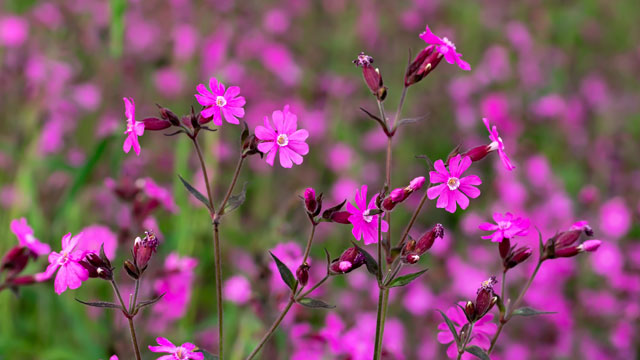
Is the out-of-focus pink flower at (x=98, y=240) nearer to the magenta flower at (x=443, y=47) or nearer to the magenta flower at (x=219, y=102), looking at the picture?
the magenta flower at (x=219, y=102)

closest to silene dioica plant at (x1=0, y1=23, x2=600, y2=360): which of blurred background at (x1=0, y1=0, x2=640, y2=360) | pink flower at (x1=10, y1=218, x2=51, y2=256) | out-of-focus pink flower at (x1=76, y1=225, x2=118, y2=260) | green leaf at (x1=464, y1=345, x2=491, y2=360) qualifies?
green leaf at (x1=464, y1=345, x2=491, y2=360)

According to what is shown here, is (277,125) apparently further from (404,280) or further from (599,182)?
(599,182)

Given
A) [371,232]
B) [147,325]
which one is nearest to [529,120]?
[147,325]

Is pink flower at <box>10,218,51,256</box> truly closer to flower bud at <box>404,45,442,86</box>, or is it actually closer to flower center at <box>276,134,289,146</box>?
flower center at <box>276,134,289,146</box>

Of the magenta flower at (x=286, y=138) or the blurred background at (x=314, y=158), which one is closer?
the magenta flower at (x=286, y=138)

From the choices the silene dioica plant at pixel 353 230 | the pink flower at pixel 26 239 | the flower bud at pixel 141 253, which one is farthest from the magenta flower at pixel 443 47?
the pink flower at pixel 26 239

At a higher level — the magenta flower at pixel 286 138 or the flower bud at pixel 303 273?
the magenta flower at pixel 286 138

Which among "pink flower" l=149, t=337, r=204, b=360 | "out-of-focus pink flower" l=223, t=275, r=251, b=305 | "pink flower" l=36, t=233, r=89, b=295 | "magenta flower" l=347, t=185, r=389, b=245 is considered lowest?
"out-of-focus pink flower" l=223, t=275, r=251, b=305
